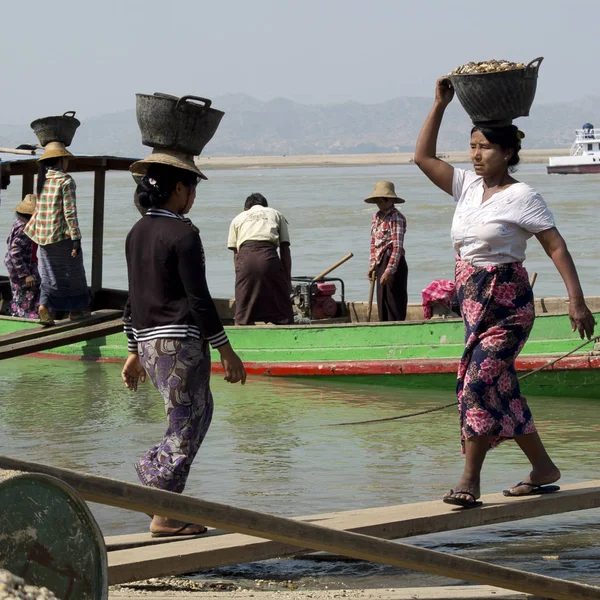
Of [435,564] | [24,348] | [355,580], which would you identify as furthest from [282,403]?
[435,564]

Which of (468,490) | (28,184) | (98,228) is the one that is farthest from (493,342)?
(28,184)

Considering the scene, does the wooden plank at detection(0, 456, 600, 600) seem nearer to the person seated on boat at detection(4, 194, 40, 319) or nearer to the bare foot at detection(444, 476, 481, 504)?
the bare foot at detection(444, 476, 481, 504)

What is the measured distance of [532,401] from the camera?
10055 millimetres

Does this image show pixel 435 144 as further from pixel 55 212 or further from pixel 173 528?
pixel 55 212

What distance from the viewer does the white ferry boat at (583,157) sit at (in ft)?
254

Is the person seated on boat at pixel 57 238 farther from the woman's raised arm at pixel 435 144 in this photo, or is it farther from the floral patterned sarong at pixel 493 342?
the floral patterned sarong at pixel 493 342

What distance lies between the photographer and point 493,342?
Result: 4.71 metres

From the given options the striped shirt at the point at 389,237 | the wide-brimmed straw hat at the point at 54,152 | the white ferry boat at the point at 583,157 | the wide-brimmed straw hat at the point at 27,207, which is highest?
the white ferry boat at the point at 583,157

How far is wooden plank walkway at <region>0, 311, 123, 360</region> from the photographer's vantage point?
30.4 feet

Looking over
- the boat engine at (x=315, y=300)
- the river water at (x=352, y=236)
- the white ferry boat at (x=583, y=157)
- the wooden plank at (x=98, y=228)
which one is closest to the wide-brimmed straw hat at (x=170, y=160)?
the boat engine at (x=315, y=300)

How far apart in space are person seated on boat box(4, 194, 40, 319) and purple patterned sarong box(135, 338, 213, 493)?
690cm

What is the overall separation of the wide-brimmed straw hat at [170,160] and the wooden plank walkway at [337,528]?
1.46 meters

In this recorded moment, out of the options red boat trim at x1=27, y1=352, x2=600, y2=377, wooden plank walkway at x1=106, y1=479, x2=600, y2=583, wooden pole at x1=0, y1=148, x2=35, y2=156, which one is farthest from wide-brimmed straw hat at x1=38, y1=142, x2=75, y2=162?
wooden plank walkway at x1=106, y1=479, x2=600, y2=583

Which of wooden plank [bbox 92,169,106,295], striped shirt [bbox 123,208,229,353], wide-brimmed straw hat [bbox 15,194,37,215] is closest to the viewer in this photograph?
striped shirt [bbox 123,208,229,353]
